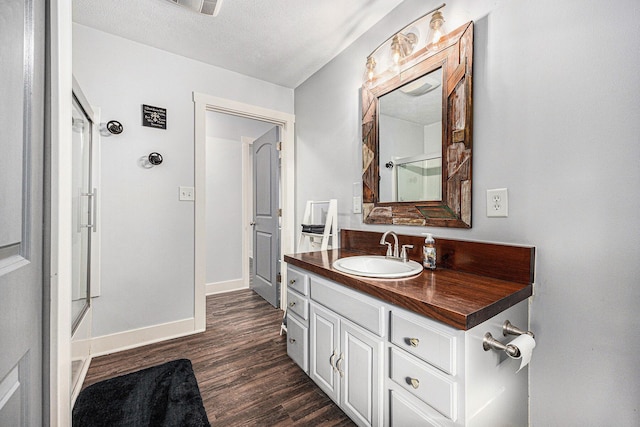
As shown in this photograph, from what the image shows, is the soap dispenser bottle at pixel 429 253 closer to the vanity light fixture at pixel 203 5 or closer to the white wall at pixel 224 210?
the vanity light fixture at pixel 203 5

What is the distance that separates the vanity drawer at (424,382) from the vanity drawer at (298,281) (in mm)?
675

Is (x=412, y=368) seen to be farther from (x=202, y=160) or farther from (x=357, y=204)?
(x=202, y=160)

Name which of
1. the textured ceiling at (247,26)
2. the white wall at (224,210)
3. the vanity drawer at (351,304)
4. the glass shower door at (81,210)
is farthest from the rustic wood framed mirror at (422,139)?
the white wall at (224,210)

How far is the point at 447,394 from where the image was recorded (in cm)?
90

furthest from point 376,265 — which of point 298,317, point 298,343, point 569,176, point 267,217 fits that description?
point 267,217

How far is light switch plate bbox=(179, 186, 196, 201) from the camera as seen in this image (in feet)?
7.46

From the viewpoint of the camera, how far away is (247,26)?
6.22 feet

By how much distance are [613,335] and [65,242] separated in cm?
177

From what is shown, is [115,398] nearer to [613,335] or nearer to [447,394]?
[447,394]

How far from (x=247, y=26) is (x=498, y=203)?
1.91 meters

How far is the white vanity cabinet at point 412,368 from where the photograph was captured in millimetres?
894

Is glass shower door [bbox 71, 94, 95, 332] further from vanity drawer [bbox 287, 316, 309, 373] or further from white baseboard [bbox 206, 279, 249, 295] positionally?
white baseboard [bbox 206, 279, 249, 295]

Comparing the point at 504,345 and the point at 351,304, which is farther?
the point at 351,304

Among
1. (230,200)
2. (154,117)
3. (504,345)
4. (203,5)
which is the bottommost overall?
(504,345)
